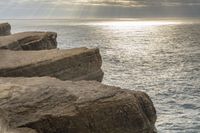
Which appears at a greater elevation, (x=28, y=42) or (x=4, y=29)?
(x=28, y=42)

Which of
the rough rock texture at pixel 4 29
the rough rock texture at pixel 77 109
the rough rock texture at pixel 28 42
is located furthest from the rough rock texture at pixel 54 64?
the rough rock texture at pixel 4 29

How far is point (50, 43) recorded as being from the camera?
40906mm

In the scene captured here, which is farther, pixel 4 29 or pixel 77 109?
pixel 4 29

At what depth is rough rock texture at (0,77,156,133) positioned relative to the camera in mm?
16844

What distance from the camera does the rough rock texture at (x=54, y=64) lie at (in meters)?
Result: 26.3

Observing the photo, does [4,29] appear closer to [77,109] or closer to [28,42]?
[28,42]

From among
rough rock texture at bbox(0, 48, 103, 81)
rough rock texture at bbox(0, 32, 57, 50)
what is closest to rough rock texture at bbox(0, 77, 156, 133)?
rough rock texture at bbox(0, 48, 103, 81)

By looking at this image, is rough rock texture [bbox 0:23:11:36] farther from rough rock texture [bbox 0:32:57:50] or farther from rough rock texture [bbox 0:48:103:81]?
rough rock texture [bbox 0:48:103:81]

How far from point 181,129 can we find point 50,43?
1634 cm

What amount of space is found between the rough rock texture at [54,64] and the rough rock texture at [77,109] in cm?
693

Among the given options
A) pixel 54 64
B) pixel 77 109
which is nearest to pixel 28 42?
pixel 54 64

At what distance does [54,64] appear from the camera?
2698cm

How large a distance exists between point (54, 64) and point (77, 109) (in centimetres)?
1021

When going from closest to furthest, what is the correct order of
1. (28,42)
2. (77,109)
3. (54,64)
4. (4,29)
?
(77,109), (54,64), (28,42), (4,29)
